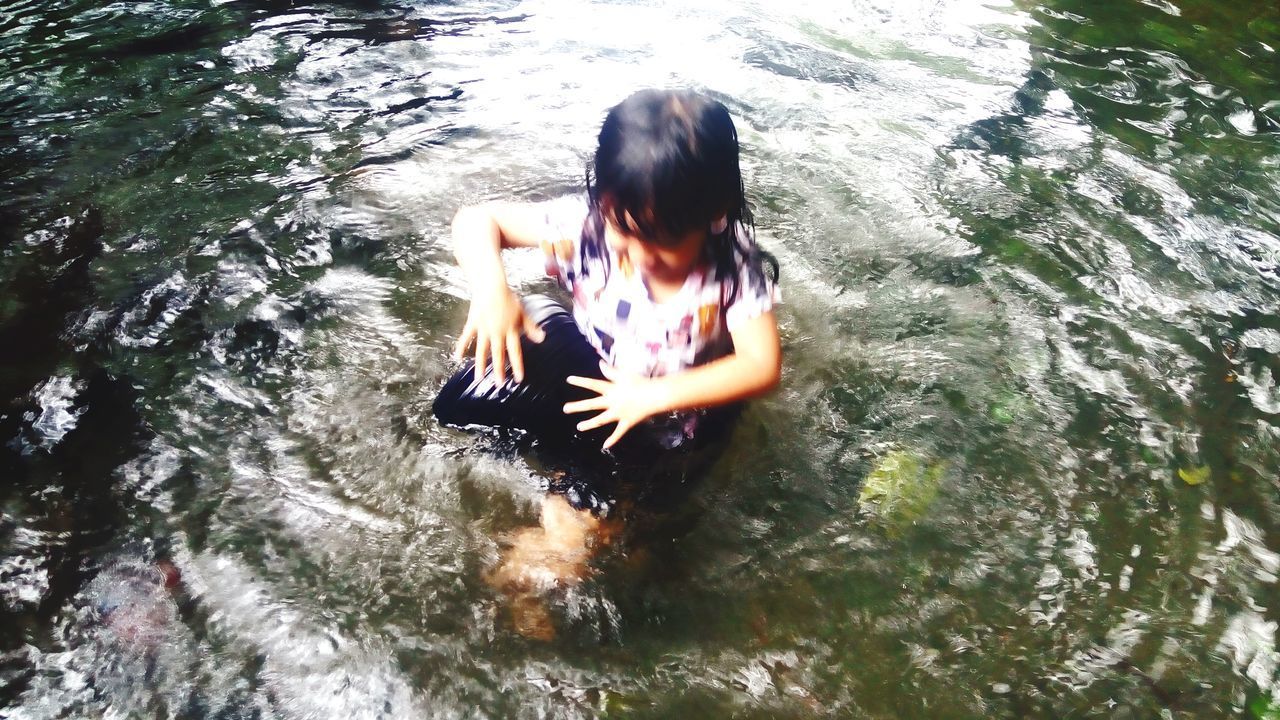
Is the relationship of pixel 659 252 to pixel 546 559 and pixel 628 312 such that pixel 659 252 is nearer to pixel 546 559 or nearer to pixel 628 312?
pixel 628 312

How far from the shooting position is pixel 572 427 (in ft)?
6.74

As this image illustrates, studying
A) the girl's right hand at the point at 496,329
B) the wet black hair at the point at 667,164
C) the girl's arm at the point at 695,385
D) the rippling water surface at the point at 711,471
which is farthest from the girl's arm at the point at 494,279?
the rippling water surface at the point at 711,471

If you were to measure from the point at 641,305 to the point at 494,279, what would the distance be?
36cm

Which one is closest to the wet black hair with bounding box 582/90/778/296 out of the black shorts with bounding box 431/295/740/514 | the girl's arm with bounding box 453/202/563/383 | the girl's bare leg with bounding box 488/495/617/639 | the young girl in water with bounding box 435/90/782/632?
the young girl in water with bounding box 435/90/782/632

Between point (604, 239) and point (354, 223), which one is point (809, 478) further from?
point (354, 223)

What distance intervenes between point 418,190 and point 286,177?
0.56m

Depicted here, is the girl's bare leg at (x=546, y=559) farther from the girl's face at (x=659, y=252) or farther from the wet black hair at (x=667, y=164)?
the wet black hair at (x=667, y=164)

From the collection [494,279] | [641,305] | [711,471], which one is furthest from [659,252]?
[711,471]

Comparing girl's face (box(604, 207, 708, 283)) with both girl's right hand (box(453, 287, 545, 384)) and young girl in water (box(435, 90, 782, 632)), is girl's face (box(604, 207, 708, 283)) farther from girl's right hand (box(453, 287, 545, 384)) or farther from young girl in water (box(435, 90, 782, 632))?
girl's right hand (box(453, 287, 545, 384))

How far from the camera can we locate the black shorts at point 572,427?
6.52 feet

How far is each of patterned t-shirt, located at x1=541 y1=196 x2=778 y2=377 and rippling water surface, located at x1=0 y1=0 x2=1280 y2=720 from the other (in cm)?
52

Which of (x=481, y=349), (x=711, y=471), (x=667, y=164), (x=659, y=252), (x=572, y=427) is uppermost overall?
(x=667, y=164)

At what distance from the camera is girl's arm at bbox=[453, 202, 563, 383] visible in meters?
1.81

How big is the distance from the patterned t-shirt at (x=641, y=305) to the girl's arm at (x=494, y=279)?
0.07 m
